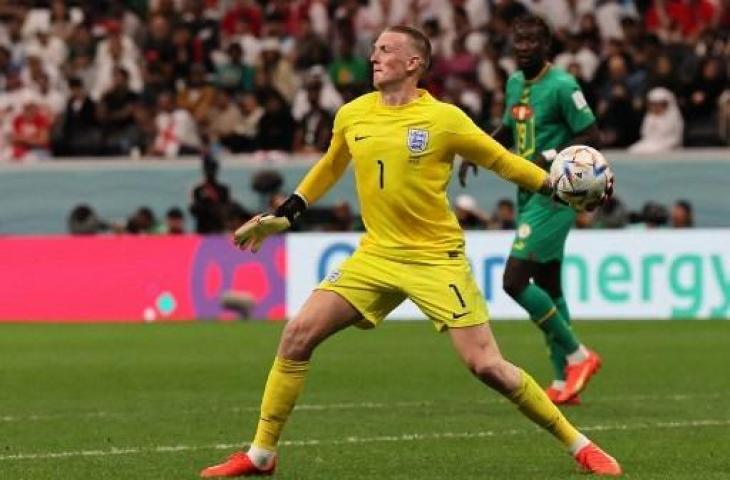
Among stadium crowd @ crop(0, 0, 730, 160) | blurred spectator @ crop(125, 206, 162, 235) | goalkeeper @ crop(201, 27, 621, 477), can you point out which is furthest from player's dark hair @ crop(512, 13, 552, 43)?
blurred spectator @ crop(125, 206, 162, 235)

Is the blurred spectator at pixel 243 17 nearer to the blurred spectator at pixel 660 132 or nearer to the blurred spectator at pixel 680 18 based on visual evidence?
the blurred spectator at pixel 680 18

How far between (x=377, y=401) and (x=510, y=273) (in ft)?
4.08

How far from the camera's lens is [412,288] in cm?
927

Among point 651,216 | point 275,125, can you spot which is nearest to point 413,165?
point 651,216

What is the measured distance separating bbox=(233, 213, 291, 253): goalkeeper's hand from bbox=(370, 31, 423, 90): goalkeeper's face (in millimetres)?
813

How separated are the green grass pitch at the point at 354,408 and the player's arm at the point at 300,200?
1.15 meters

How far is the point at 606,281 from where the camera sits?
22234mm

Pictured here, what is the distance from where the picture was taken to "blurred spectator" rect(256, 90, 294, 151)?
26.2 meters

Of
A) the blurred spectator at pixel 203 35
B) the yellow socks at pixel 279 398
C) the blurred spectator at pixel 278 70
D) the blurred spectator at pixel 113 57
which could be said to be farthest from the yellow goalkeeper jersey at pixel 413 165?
the blurred spectator at pixel 203 35

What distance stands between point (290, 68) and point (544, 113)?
14344 millimetres

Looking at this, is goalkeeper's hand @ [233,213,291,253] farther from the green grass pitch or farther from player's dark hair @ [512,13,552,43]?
player's dark hair @ [512,13,552,43]

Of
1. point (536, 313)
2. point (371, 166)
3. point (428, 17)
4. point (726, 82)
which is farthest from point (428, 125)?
point (428, 17)

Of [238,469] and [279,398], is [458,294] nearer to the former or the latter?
[279,398]

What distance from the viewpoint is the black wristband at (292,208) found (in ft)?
31.1
